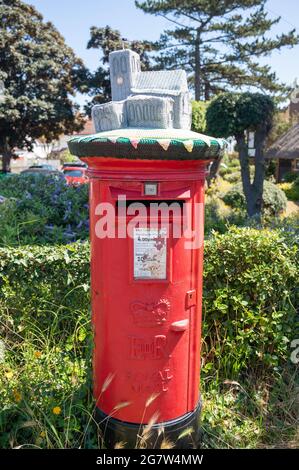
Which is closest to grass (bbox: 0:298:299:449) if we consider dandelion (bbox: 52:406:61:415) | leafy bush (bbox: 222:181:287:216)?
dandelion (bbox: 52:406:61:415)

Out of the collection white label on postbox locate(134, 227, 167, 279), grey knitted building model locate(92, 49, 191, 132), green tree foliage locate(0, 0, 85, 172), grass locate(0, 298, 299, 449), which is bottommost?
grass locate(0, 298, 299, 449)

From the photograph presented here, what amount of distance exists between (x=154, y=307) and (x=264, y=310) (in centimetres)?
144

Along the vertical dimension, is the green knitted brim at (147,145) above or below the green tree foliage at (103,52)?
below

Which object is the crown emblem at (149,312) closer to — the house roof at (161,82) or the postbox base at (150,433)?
the postbox base at (150,433)

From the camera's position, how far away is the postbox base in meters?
2.34

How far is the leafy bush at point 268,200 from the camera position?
10469 mm

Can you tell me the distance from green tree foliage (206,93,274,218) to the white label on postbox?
674 centimetres

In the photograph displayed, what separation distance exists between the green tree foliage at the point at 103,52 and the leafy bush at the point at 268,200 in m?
13.5

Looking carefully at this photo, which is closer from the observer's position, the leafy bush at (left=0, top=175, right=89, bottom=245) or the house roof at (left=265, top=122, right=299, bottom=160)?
the leafy bush at (left=0, top=175, right=89, bottom=245)

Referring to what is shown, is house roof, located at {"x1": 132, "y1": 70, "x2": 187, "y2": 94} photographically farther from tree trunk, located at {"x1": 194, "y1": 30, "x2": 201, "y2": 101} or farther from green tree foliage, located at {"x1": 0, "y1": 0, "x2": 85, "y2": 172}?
tree trunk, located at {"x1": 194, "y1": 30, "x2": 201, "y2": 101}

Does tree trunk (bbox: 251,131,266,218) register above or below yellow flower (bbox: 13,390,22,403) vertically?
above

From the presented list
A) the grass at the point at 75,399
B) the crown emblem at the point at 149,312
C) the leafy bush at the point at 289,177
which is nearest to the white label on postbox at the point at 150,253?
the crown emblem at the point at 149,312

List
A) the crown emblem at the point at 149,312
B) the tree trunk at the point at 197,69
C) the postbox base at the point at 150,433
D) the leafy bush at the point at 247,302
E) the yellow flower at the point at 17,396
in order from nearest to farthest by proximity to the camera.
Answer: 1. the crown emblem at the point at 149,312
2. the postbox base at the point at 150,433
3. the yellow flower at the point at 17,396
4. the leafy bush at the point at 247,302
5. the tree trunk at the point at 197,69
